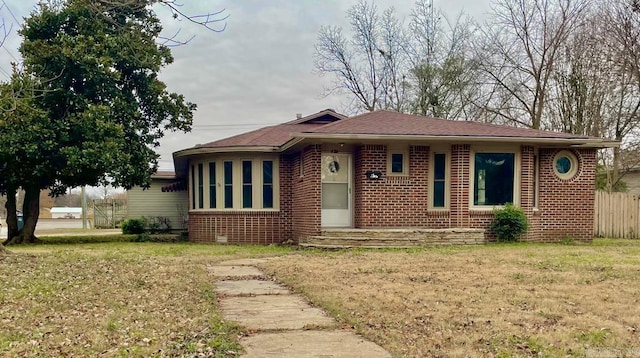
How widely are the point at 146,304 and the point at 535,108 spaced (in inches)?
900

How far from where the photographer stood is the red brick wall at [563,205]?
13.2m

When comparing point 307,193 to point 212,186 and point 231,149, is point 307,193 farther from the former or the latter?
point 212,186

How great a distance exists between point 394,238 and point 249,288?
5664 millimetres

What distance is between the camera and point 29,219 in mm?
16406

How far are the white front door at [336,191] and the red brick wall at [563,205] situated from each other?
4916 millimetres

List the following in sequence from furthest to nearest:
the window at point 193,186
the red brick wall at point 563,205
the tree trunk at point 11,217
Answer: the tree trunk at point 11,217
the window at point 193,186
the red brick wall at point 563,205

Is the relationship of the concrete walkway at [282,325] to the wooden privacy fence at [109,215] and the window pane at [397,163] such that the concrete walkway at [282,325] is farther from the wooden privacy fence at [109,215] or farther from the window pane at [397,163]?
the wooden privacy fence at [109,215]

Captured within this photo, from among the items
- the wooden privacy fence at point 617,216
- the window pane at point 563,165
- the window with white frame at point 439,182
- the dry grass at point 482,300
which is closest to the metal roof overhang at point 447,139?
the window pane at point 563,165

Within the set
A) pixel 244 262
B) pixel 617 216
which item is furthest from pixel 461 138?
pixel 617 216

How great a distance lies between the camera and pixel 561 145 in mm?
13141

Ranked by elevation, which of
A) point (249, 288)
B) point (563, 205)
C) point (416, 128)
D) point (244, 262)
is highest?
point (416, 128)

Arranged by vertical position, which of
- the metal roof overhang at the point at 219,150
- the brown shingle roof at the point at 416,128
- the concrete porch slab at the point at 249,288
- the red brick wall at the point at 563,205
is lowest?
the concrete porch slab at the point at 249,288

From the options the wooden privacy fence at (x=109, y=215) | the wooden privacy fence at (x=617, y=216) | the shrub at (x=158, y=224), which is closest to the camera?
the wooden privacy fence at (x=617, y=216)

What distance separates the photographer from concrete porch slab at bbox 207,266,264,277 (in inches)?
316
